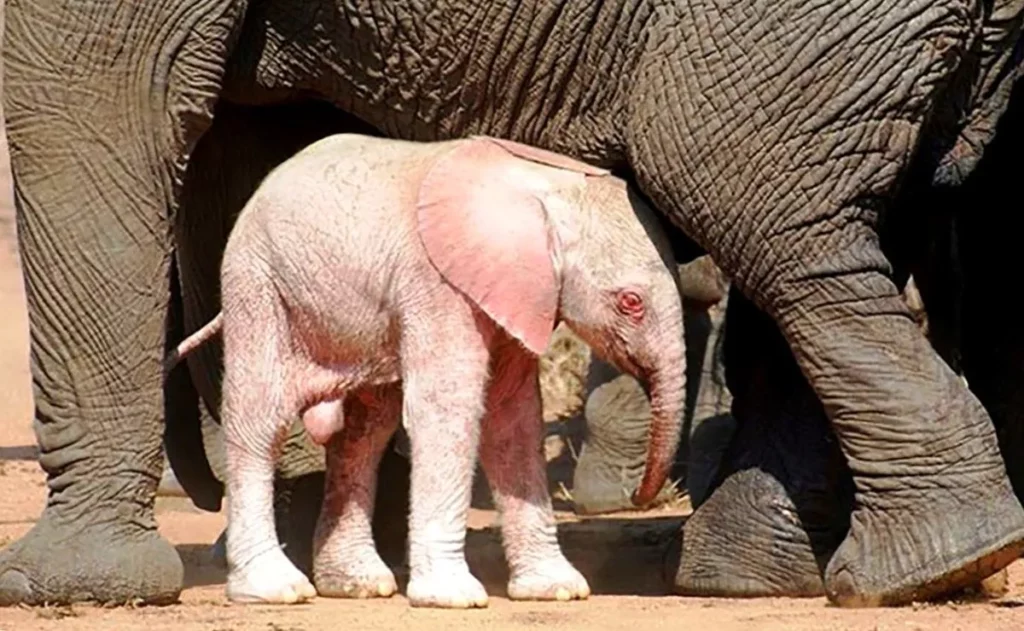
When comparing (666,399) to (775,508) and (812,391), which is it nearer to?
(775,508)

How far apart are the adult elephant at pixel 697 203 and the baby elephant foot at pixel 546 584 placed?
616mm

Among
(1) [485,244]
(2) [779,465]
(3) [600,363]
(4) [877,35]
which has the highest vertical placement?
(4) [877,35]

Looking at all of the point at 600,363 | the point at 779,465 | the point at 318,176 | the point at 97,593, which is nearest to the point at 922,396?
the point at 779,465

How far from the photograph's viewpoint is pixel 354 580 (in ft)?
26.2

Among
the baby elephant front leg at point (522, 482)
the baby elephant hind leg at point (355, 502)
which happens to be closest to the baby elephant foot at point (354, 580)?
the baby elephant hind leg at point (355, 502)

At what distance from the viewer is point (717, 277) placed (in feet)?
35.5

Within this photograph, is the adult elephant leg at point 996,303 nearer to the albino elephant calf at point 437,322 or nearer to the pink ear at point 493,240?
the albino elephant calf at point 437,322

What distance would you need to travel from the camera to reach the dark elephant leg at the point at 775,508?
8.34m

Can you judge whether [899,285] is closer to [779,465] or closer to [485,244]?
[779,465]

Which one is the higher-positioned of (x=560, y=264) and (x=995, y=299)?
(x=560, y=264)

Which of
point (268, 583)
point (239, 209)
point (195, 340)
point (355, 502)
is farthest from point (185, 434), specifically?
point (268, 583)

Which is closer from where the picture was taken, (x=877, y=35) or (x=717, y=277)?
(x=877, y=35)

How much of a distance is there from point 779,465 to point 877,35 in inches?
50.0

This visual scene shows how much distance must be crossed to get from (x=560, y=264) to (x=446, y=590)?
2.70 feet
